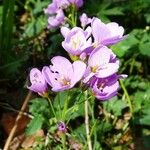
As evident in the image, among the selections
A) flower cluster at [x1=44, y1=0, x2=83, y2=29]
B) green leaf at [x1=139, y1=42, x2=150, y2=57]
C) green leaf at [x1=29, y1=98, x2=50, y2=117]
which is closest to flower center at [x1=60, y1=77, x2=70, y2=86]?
flower cluster at [x1=44, y1=0, x2=83, y2=29]

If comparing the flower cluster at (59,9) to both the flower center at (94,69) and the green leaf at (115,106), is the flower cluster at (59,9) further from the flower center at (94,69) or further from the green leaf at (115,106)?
the flower center at (94,69)

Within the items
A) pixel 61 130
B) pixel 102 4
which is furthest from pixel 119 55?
pixel 61 130

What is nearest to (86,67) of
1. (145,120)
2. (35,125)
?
Answer: (35,125)

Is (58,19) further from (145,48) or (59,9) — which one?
(145,48)

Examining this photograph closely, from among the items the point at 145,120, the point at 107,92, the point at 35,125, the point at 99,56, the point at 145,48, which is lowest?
the point at 145,120

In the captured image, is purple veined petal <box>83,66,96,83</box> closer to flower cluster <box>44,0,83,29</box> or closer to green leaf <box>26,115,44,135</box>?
flower cluster <box>44,0,83,29</box>

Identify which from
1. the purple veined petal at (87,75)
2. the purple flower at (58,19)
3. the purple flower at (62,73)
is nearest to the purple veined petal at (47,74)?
the purple flower at (62,73)
